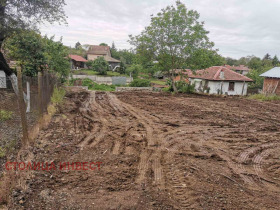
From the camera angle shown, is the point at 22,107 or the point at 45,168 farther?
the point at 22,107

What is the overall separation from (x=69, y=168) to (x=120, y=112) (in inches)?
225

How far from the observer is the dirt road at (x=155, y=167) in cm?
307

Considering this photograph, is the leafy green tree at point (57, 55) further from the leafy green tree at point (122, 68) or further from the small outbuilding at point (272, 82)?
the leafy green tree at point (122, 68)

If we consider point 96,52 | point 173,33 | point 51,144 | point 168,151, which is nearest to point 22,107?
point 51,144

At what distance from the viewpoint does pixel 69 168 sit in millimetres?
3920

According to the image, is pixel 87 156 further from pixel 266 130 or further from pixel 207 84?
pixel 207 84

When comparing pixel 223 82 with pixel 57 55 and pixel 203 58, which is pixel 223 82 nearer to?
pixel 203 58

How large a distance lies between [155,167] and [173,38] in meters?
15.3

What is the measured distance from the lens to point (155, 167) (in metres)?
4.13

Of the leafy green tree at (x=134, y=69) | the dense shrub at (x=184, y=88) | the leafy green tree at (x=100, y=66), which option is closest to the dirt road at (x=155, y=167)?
the dense shrub at (x=184, y=88)

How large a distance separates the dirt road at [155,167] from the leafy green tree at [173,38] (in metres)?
11.9

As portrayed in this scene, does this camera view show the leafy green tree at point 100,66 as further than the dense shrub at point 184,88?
Yes

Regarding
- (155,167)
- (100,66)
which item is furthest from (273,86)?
(100,66)

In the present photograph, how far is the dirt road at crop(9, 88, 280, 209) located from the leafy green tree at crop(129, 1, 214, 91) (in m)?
11.9
